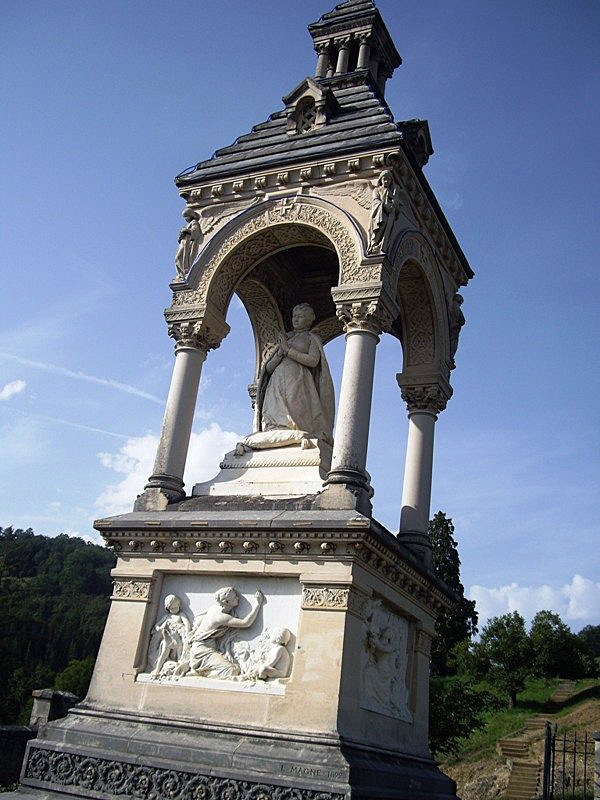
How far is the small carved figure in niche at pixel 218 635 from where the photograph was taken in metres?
9.49

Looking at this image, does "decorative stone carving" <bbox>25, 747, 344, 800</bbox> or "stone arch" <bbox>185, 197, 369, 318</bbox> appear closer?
"decorative stone carving" <bbox>25, 747, 344, 800</bbox>

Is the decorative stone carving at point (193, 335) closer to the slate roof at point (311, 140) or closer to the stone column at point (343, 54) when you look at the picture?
the slate roof at point (311, 140)

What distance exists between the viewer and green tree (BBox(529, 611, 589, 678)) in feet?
167

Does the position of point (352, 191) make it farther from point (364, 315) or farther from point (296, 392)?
point (296, 392)

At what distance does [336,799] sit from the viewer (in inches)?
311

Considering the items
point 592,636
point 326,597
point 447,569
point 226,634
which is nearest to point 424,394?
point 326,597

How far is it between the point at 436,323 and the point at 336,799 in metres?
7.64

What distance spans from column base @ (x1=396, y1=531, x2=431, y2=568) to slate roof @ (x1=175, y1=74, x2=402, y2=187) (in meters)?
5.70

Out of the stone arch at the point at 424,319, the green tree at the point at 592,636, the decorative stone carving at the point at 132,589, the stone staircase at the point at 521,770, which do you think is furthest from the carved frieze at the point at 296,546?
the green tree at the point at 592,636

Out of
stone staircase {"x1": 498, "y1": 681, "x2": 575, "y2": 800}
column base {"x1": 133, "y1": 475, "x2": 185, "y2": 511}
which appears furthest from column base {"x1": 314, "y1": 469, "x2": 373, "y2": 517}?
stone staircase {"x1": 498, "y1": 681, "x2": 575, "y2": 800}

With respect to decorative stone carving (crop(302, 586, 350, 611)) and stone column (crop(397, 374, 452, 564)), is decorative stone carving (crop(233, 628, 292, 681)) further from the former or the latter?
stone column (crop(397, 374, 452, 564))

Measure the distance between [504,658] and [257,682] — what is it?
143ft

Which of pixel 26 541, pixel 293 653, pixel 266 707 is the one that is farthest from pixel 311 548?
pixel 26 541

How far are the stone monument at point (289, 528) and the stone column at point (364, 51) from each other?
663 mm
